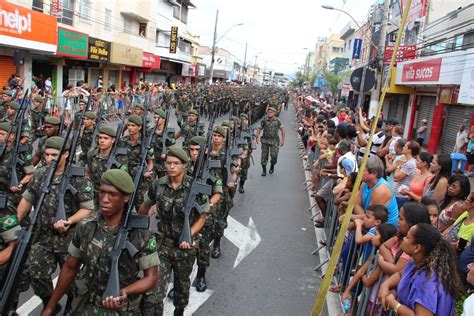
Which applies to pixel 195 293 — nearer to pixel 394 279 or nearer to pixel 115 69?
pixel 394 279

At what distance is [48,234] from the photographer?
154 inches

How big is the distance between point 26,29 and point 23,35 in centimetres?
31

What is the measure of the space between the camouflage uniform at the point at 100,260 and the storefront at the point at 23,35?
1310 cm

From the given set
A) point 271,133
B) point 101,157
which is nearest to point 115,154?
point 101,157

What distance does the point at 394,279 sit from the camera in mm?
3459

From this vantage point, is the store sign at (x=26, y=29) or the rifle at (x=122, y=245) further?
the store sign at (x=26, y=29)

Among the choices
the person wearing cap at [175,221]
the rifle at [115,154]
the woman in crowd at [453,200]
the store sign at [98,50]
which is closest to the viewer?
the person wearing cap at [175,221]

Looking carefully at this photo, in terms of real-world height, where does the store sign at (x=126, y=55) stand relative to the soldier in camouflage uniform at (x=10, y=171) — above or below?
above

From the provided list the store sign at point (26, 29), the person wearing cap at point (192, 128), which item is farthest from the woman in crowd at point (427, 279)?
the store sign at point (26, 29)

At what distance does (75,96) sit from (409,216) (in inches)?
600

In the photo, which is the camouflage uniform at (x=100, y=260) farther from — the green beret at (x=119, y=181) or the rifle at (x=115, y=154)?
the rifle at (x=115, y=154)

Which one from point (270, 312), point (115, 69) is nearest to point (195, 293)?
point (270, 312)

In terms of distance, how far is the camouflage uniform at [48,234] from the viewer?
149 inches

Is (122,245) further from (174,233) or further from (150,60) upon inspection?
(150,60)
